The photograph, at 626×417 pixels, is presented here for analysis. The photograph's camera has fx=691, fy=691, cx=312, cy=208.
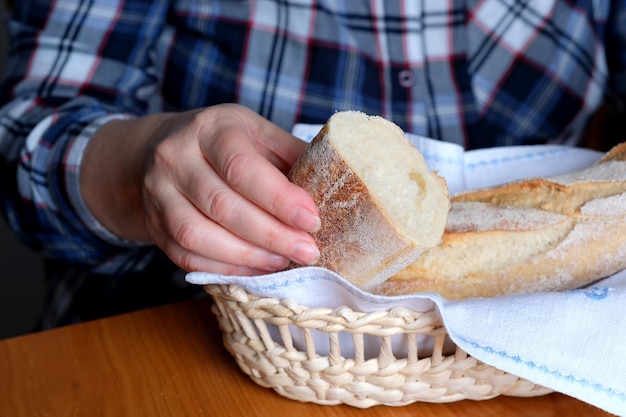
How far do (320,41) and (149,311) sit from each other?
0.46 m

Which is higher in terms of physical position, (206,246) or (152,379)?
(206,246)

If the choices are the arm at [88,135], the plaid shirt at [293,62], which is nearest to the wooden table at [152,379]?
the arm at [88,135]

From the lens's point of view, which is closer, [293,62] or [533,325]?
[533,325]

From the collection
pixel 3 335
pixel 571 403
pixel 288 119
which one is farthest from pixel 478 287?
pixel 3 335

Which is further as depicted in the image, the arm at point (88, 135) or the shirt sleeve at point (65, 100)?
the shirt sleeve at point (65, 100)

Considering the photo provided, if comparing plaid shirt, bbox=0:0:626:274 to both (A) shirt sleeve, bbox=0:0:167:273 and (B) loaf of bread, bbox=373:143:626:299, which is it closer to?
(A) shirt sleeve, bbox=0:0:167:273

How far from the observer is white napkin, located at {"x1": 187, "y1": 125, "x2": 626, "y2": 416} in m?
0.51

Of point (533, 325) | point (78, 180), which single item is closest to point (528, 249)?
point (533, 325)

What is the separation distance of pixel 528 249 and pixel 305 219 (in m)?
0.25

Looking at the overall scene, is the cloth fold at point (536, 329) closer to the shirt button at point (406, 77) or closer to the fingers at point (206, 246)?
the fingers at point (206, 246)

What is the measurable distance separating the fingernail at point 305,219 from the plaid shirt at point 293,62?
459mm

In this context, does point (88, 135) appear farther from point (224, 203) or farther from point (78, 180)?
point (224, 203)

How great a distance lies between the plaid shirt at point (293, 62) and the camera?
0.97 m

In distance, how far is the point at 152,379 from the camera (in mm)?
642
